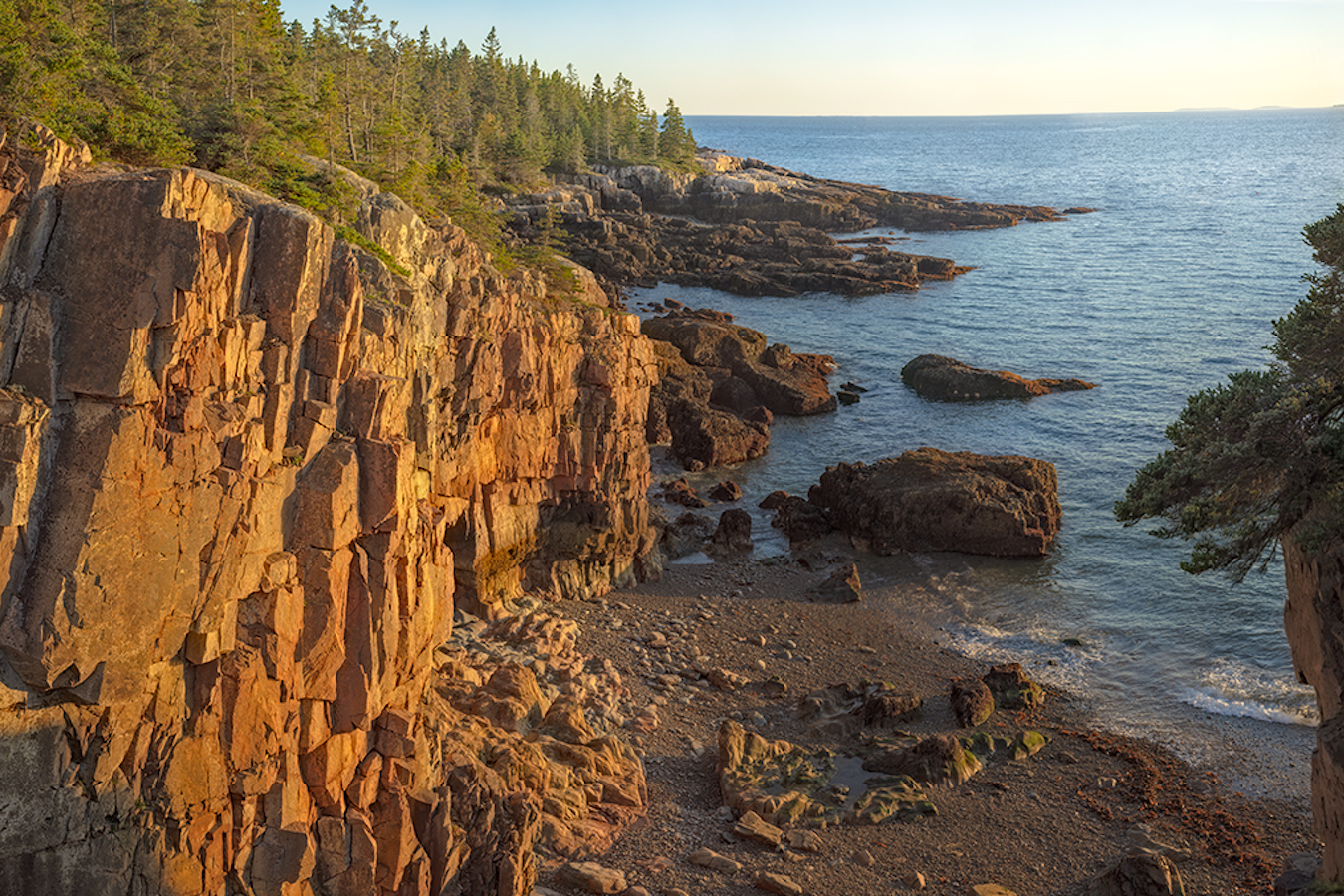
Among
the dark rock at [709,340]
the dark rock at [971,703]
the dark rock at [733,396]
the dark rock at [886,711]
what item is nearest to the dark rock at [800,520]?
the dark rock at [971,703]

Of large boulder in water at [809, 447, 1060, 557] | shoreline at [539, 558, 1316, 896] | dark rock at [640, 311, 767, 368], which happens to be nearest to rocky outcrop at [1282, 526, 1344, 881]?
shoreline at [539, 558, 1316, 896]

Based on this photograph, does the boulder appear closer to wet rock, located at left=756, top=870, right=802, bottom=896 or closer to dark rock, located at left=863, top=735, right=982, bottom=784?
dark rock, located at left=863, top=735, right=982, bottom=784

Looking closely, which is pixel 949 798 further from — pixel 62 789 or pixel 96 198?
pixel 96 198

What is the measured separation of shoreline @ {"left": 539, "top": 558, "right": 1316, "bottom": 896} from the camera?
70.2ft

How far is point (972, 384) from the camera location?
61000 mm

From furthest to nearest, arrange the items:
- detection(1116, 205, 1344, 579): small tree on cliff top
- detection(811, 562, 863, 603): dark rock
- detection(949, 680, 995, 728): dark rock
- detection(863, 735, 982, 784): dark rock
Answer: detection(811, 562, 863, 603): dark rock
detection(949, 680, 995, 728): dark rock
detection(863, 735, 982, 784): dark rock
detection(1116, 205, 1344, 579): small tree on cliff top

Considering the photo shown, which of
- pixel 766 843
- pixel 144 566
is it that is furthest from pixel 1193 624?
pixel 144 566

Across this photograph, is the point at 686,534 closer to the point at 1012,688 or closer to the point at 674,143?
the point at 1012,688

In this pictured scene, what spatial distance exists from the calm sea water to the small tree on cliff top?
14.0m

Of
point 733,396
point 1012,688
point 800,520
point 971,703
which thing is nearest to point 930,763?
point 971,703

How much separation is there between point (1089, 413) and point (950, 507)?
22626 millimetres

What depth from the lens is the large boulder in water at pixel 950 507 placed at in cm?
4025

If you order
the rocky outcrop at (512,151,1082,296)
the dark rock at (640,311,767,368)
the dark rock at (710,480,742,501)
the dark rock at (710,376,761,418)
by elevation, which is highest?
the rocky outcrop at (512,151,1082,296)

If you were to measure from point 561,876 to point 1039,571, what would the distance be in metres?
26.4
